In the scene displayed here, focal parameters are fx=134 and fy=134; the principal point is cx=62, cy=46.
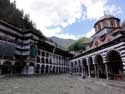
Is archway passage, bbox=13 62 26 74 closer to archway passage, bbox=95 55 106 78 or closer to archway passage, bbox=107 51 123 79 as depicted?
archway passage, bbox=95 55 106 78

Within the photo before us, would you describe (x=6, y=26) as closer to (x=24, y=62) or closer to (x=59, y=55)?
(x=24, y=62)

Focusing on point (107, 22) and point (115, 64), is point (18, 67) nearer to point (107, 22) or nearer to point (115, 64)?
point (115, 64)

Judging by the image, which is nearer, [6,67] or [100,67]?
[100,67]

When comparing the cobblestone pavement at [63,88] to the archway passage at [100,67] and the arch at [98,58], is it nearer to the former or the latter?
the arch at [98,58]

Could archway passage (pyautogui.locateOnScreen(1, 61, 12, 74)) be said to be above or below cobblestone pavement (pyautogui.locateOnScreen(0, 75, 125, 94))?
above

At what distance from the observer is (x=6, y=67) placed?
31547mm

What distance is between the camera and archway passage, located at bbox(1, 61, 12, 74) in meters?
30.8

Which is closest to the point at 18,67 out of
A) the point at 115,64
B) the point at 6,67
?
the point at 6,67

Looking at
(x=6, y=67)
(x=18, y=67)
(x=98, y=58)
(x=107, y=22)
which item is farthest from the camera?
(x=18, y=67)

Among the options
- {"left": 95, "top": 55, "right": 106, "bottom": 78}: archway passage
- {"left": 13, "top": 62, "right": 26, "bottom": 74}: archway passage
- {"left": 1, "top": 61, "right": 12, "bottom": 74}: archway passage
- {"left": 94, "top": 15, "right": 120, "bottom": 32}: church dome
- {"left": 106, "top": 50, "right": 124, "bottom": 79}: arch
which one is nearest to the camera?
{"left": 106, "top": 50, "right": 124, "bottom": 79}: arch

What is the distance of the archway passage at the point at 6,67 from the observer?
30.8 meters

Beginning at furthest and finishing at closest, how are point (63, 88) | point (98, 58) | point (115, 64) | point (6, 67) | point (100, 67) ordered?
point (6, 67)
point (100, 67)
point (98, 58)
point (115, 64)
point (63, 88)

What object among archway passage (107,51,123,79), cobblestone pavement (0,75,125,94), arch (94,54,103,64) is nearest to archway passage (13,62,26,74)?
cobblestone pavement (0,75,125,94)

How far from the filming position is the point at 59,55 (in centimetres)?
5322
